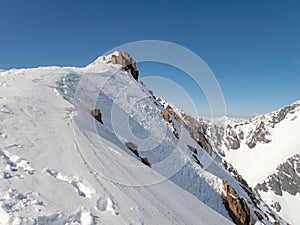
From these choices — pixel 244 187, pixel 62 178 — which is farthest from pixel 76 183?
pixel 244 187

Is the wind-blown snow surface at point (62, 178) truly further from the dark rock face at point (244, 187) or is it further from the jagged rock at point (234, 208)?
the dark rock face at point (244, 187)

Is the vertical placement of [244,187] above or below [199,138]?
below

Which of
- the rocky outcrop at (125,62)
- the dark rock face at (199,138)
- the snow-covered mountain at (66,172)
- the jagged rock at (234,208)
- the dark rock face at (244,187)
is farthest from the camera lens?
the rocky outcrop at (125,62)

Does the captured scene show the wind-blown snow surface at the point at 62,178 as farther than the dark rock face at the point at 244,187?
No

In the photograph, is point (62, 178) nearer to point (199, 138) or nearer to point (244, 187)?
point (199, 138)

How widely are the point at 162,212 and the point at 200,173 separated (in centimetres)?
1949

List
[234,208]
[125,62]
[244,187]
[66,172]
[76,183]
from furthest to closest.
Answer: [125,62]
[244,187]
[234,208]
[66,172]
[76,183]

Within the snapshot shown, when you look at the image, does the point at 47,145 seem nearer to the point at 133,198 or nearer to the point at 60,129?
the point at 60,129

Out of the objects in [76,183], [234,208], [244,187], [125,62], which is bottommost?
[234,208]

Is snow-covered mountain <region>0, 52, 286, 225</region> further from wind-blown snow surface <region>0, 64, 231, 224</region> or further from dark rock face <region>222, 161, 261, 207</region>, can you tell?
dark rock face <region>222, 161, 261, 207</region>

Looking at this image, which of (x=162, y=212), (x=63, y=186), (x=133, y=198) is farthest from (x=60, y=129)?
(x=162, y=212)

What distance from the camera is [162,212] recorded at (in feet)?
31.1

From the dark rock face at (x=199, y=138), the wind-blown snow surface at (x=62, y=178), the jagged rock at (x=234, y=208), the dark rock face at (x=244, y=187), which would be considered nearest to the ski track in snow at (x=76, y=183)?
the wind-blown snow surface at (x=62, y=178)

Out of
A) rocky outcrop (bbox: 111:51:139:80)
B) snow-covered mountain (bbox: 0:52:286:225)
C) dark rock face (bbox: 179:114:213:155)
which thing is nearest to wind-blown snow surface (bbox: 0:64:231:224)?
snow-covered mountain (bbox: 0:52:286:225)
